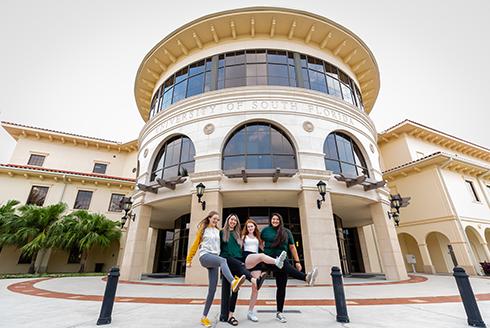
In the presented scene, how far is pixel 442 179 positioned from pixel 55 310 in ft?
71.7

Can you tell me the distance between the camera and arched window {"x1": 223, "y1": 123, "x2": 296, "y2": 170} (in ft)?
35.9

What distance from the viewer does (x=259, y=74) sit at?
1288 centimetres

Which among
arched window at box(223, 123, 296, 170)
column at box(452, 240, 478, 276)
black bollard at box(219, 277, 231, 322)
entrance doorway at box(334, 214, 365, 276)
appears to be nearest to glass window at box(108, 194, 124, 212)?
arched window at box(223, 123, 296, 170)

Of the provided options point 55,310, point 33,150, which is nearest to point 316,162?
point 55,310

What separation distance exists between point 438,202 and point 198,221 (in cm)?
1713

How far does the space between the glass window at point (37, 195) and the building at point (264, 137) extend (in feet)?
33.8

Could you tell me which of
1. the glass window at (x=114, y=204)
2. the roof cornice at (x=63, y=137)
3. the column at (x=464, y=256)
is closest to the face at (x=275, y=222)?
the column at (x=464, y=256)

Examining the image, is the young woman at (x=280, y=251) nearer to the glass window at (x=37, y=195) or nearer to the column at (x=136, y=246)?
the column at (x=136, y=246)

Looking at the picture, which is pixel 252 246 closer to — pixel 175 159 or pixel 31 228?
pixel 175 159

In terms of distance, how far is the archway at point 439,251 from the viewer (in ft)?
55.3

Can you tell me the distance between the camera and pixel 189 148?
12156 mm

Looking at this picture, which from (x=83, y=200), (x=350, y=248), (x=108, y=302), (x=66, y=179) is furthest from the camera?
(x=83, y=200)

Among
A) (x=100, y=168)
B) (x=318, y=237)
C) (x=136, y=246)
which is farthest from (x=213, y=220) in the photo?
(x=100, y=168)

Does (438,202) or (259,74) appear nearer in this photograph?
(259,74)
